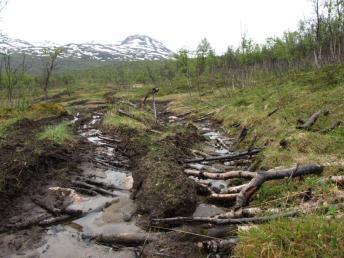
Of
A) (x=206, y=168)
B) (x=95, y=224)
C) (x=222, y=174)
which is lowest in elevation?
(x=95, y=224)

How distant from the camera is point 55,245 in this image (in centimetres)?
688

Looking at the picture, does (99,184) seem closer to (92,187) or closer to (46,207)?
(92,187)

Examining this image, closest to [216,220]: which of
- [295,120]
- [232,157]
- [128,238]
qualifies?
[128,238]

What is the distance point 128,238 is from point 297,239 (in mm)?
3696

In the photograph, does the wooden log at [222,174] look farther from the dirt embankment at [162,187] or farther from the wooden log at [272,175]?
the wooden log at [272,175]

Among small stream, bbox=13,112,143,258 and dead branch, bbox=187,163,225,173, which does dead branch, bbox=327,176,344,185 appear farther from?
dead branch, bbox=187,163,225,173

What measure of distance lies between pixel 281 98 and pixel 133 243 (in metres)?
20.0

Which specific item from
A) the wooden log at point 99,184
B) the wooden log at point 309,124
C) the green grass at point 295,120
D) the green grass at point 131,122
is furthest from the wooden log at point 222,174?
the green grass at point 131,122

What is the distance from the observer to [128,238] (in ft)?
22.4

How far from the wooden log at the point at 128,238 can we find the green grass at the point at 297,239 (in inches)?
90.6

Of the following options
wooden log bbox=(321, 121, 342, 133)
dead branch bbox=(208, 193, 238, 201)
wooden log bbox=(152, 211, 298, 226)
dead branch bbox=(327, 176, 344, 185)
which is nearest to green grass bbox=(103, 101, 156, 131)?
wooden log bbox=(321, 121, 342, 133)

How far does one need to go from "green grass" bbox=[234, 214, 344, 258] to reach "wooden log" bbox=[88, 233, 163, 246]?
90.6 inches

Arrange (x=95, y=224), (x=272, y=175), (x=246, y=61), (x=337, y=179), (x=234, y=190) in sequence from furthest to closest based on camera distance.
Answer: (x=246, y=61) → (x=234, y=190) → (x=272, y=175) → (x=95, y=224) → (x=337, y=179)

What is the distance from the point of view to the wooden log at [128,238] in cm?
669
